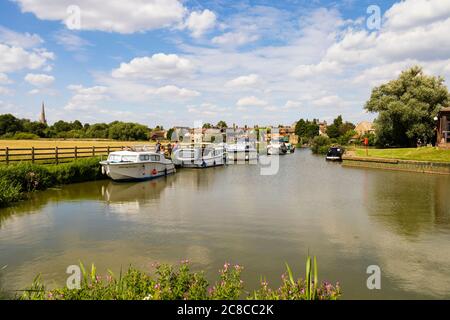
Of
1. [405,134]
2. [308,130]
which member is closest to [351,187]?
[405,134]

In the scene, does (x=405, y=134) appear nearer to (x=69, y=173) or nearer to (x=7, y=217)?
(x=69, y=173)

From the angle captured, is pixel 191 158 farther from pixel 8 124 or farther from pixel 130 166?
pixel 8 124

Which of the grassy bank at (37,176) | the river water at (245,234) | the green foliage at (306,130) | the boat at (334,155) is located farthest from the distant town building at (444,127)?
the green foliage at (306,130)

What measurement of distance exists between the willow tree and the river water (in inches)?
1072

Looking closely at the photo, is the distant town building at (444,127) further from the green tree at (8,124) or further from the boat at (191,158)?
the green tree at (8,124)

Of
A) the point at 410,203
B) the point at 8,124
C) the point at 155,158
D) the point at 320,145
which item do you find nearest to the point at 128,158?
the point at 155,158

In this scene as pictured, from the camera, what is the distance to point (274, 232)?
1238cm

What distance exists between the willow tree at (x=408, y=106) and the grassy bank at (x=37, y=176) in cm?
3912

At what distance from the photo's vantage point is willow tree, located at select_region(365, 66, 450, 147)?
150 feet

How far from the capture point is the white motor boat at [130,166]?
24.8 meters

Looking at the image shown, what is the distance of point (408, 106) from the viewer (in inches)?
1816

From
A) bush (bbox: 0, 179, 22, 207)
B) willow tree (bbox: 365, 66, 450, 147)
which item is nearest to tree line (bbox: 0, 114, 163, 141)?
willow tree (bbox: 365, 66, 450, 147)

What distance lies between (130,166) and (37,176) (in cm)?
652

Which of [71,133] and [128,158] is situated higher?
[71,133]
